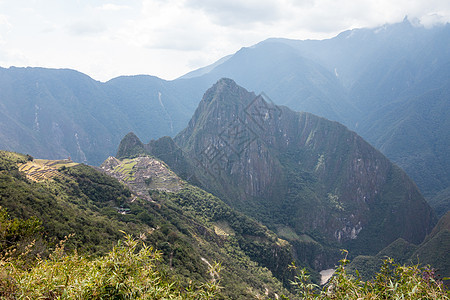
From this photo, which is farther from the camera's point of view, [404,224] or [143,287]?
[404,224]

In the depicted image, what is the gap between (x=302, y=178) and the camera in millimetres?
172125

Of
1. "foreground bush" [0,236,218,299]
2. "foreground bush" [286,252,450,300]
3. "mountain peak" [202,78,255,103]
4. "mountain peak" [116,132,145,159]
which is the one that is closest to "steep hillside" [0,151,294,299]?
"foreground bush" [286,252,450,300]

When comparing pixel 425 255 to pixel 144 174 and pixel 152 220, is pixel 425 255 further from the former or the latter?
pixel 144 174

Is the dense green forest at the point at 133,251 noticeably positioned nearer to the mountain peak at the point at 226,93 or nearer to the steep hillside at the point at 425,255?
the steep hillside at the point at 425,255

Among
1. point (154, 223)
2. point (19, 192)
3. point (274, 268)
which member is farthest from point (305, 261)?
point (19, 192)

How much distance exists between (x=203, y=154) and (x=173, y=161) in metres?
29.5

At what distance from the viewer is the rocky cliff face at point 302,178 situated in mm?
139750

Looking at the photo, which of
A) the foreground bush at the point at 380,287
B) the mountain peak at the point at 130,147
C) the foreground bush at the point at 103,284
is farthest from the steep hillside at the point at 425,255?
the mountain peak at the point at 130,147

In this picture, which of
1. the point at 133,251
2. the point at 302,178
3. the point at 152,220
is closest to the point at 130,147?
the point at 152,220

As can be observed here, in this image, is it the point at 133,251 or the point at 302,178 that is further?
the point at 302,178

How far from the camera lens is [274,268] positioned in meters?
79.4

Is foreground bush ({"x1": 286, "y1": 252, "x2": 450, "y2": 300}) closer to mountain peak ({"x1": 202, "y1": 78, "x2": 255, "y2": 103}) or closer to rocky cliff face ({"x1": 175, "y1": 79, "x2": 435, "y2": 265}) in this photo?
rocky cliff face ({"x1": 175, "y1": 79, "x2": 435, "y2": 265})

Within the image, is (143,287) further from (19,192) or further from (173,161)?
(173,161)

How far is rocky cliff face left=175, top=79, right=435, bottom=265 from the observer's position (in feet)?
458
